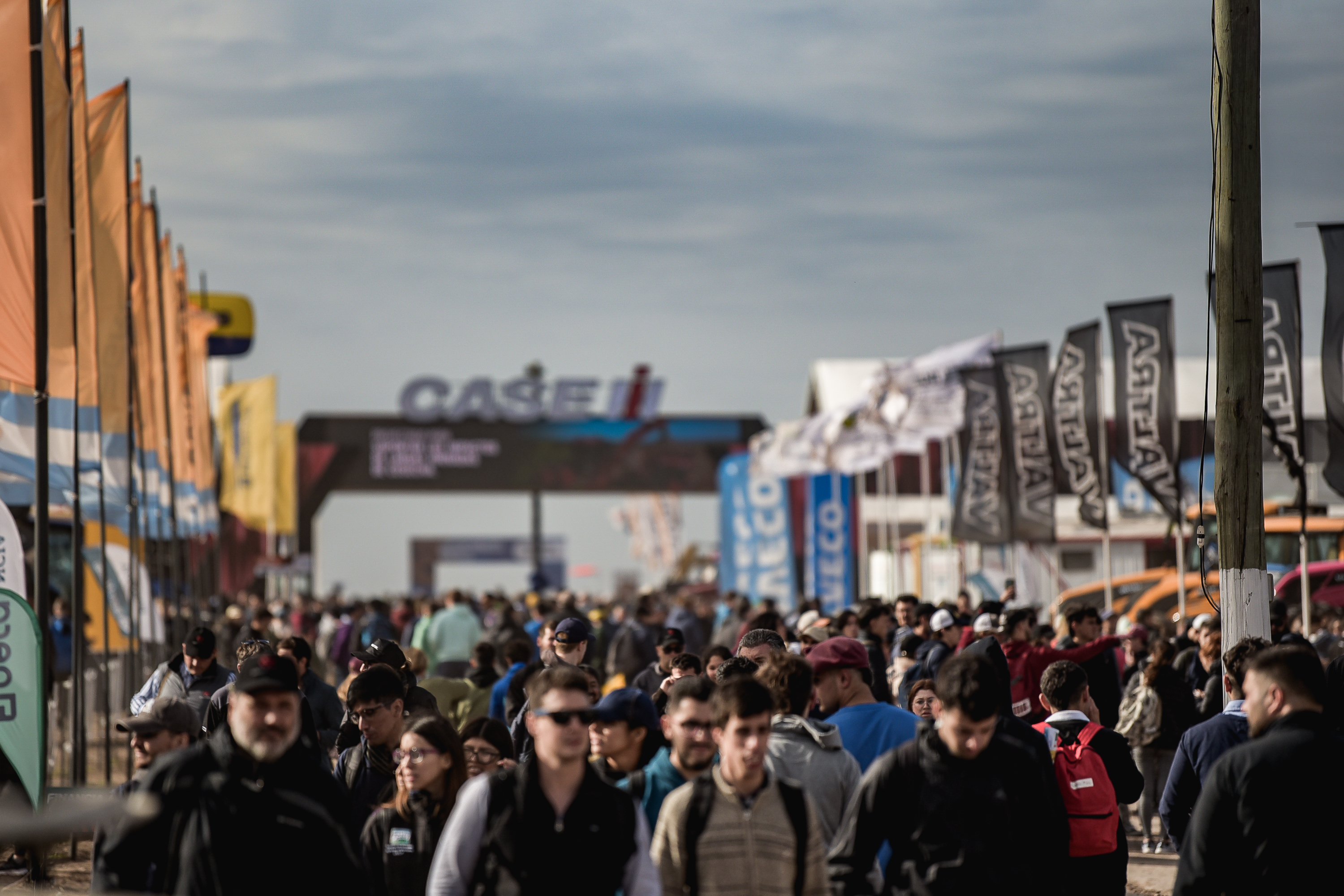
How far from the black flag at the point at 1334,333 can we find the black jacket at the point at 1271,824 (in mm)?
9091

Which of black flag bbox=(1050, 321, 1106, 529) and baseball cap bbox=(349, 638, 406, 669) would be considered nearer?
baseball cap bbox=(349, 638, 406, 669)

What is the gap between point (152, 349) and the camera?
20.5m

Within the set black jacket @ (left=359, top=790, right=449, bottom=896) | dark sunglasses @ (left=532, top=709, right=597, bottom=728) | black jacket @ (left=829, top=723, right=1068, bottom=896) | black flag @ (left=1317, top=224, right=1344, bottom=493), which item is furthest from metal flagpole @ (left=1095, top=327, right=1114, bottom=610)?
dark sunglasses @ (left=532, top=709, right=597, bottom=728)

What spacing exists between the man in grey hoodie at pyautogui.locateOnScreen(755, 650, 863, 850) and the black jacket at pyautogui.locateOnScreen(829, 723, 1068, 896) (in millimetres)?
572

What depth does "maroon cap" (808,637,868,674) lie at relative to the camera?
6508mm

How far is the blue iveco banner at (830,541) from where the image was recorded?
3042cm

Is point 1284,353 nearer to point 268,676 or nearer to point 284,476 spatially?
point 268,676

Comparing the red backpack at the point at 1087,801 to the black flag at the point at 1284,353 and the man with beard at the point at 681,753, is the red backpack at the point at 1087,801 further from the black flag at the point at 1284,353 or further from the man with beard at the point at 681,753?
the black flag at the point at 1284,353

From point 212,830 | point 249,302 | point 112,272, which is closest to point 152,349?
point 112,272

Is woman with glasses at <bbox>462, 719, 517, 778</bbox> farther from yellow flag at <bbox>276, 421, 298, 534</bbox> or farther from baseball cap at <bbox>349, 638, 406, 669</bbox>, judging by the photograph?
yellow flag at <bbox>276, 421, 298, 534</bbox>

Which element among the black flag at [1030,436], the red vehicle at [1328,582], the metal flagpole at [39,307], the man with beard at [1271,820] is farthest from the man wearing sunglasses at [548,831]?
the red vehicle at [1328,582]

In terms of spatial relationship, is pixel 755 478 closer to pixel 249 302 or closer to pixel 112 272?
pixel 249 302

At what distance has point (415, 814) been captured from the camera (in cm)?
590

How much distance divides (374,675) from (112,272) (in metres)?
10.8
